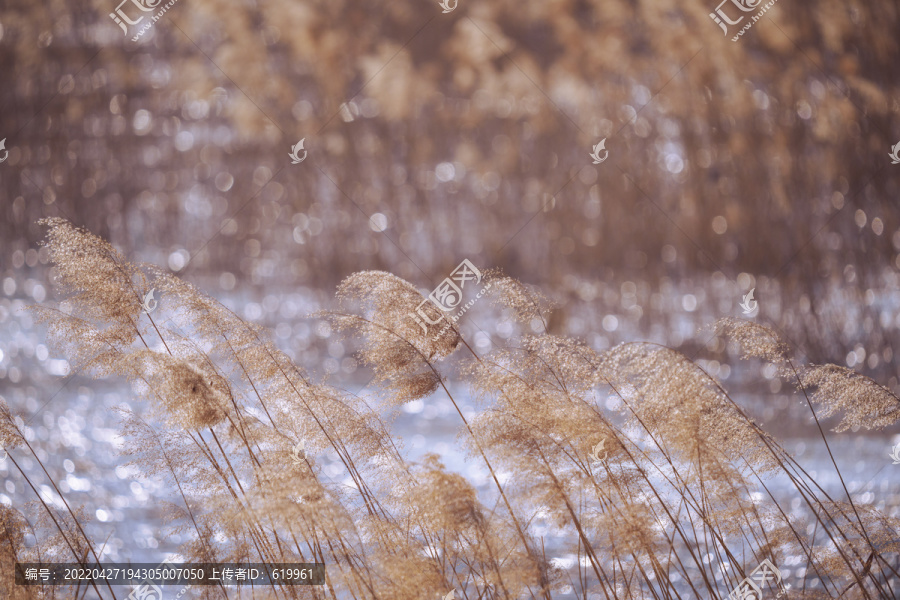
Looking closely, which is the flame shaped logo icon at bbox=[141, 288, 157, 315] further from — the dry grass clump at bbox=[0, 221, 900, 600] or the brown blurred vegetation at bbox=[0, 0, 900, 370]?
the brown blurred vegetation at bbox=[0, 0, 900, 370]

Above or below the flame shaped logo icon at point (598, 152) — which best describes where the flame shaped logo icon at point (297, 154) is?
above

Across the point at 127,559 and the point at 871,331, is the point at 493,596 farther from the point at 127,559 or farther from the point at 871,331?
the point at 871,331

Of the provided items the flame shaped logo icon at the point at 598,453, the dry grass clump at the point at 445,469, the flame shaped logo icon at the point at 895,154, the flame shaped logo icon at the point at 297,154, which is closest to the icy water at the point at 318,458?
the dry grass clump at the point at 445,469

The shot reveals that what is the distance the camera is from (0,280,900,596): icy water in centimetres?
118

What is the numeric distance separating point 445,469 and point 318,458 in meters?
0.81

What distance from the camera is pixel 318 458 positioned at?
143 cm

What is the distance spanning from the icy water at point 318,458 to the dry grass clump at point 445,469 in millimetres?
146

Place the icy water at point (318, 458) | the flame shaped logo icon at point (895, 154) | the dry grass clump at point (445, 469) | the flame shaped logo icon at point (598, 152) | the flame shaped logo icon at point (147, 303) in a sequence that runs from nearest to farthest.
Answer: the dry grass clump at point (445, 469), the flame shaped logo icon at point (147, 303), the icy water at point (318, 458), the flame shaped logo icon at point (895, 154), the flame shaped logo icon at point (598, 152)

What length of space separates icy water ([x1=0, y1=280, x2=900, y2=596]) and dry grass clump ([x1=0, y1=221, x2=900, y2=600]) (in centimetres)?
15

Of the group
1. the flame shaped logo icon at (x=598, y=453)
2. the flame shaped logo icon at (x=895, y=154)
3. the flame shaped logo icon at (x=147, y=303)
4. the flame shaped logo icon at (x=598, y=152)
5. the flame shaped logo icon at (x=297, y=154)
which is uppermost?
the flame shaped logo icon at (x=297, y=154)

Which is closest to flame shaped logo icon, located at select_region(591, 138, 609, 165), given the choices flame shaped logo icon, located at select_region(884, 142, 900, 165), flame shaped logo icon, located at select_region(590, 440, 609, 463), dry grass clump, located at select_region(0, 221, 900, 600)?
flame shaped logo icon, located at select_region(884, 142, 900, 165)

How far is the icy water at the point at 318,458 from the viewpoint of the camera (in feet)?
3.87

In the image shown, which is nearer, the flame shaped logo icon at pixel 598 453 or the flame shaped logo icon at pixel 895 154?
the flame shaped logo icon at pixel 598 453

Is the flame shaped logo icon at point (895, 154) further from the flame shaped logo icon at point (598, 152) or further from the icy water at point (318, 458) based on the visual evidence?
the flame shaped logo icon at point (598, 152)
